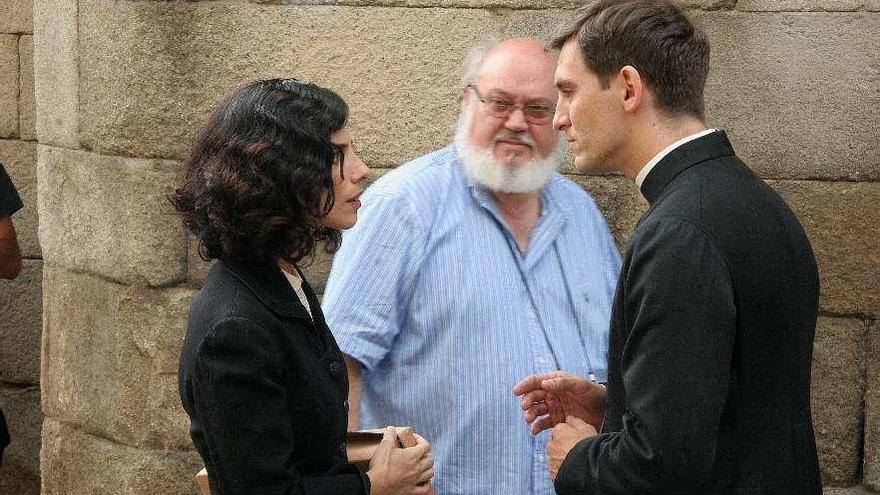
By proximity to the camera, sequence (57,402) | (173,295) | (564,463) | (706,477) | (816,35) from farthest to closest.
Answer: (57,402) → (173,295) → (816,35) → (564,463) → (706,477)

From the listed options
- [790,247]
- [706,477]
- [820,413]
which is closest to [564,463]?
[706,477]

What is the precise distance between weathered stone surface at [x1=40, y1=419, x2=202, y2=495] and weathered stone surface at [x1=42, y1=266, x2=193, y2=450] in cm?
4

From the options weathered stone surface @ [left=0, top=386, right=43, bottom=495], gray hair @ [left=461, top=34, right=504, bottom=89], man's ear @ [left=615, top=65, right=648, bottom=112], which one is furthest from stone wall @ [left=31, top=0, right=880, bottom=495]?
man's ear @ [left=615, top=65, right=648, bottom=112]

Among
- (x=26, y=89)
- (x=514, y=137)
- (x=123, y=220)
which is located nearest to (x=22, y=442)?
(x=26, y=89)

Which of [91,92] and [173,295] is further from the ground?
[91,92]

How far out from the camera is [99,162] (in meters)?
4.11

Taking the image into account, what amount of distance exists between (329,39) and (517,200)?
863 millimetres

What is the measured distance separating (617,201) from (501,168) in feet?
2.11

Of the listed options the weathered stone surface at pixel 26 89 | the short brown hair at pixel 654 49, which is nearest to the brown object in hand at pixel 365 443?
the short brown hair at pixel 654 49

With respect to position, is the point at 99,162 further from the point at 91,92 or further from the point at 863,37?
the point at 863,37

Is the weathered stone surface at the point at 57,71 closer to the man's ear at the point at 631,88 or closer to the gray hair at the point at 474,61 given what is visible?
the gray hair at the point at 474,61

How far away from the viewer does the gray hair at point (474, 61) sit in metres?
3.65

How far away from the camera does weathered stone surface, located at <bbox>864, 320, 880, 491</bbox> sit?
3.79m

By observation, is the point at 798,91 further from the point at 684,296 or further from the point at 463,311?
the point at 684,296
